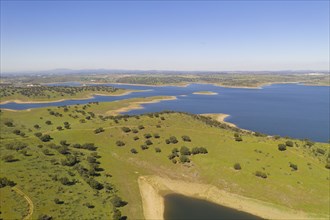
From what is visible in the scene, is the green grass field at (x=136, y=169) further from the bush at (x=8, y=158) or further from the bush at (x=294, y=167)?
the bush at (x=294, y=167)

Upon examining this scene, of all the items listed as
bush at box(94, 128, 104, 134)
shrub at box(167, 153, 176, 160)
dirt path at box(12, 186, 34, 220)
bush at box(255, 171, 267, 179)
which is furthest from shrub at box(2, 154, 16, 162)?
bush at box(255, 171, 267, 179)

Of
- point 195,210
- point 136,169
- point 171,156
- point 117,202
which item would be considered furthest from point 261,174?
point 117,202

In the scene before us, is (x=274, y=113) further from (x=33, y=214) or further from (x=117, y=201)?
(x=33, y=214)

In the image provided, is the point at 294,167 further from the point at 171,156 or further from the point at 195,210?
the point at 171,156

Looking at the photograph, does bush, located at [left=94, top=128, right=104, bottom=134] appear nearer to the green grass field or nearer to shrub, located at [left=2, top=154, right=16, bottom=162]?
the green grass field

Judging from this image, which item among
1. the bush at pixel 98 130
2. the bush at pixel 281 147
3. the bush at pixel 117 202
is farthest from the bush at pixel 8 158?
the bush at pixel 281 147

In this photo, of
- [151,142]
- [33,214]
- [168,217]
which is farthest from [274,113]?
[33,214]
